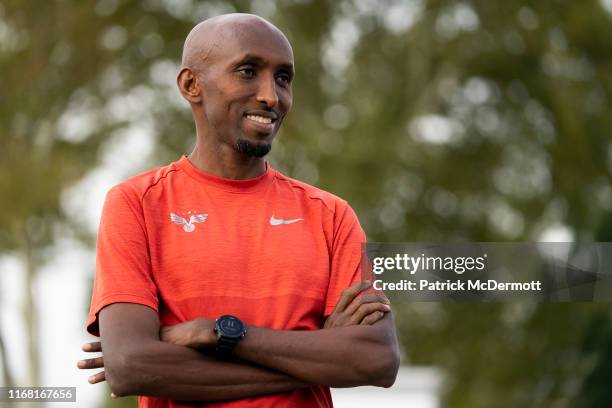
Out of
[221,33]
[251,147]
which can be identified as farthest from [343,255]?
[221,33]

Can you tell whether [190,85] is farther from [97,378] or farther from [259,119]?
[97,378]

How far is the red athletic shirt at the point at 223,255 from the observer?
3.69 meters

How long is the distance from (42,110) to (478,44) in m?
7.73

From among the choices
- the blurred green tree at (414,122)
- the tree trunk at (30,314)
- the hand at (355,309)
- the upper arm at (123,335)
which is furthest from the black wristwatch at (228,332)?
the tree trunk at (30,314)

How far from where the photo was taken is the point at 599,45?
2058 centimetres

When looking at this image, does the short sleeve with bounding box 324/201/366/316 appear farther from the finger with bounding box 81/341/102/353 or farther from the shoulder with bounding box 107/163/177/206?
the finger with bounding box 81/341/102/353

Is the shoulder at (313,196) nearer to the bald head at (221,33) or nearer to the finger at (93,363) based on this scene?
the bald head at (221,33)

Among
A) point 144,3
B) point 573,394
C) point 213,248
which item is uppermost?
point 144,3

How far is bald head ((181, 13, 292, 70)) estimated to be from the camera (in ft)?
12.8

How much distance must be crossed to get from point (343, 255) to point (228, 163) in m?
0.48

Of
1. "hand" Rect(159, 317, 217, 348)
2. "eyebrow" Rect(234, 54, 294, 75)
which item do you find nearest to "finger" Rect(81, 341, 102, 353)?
"hand" Rect(159, 317, 217, 348)

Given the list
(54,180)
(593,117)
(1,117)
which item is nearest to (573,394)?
(593,117)

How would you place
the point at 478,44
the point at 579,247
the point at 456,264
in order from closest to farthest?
the point at 456,264, the point at 579,247, the point at 478,44

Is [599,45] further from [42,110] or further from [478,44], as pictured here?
[42,110]
